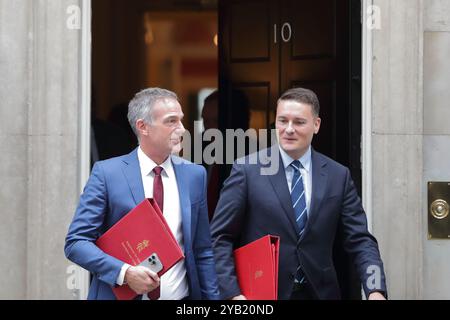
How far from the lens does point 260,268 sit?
15.5ft

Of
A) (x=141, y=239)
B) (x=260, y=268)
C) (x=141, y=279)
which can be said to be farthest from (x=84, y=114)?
(x=141, y=279)

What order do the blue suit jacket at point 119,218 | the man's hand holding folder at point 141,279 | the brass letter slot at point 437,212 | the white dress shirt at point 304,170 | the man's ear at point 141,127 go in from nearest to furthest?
the man's hand holding folder at point 141,279, the blue suit jacket at point 119,218, the man's ear at point 141,127, the white dress shirt at point 304,170, the brass letter slot at point 437,212

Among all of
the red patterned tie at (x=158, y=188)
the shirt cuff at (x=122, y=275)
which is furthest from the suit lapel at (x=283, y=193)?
the shirt cuff at (x=122, y=275)

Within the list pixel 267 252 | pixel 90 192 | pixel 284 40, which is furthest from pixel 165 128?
pixel 284 40

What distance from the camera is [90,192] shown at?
4418 millimetres

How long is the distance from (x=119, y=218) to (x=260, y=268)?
818 millimetres

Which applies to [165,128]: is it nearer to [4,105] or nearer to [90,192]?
[90,192]

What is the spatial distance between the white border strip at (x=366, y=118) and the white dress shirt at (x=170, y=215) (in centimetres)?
255

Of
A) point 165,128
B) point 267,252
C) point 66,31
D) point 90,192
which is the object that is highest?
point 66,31

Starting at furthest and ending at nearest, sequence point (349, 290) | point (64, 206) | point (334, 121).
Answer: point (334, 121) → point (349, 290) → point (64, 206)

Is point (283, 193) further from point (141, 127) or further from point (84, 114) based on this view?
point (84, 114)

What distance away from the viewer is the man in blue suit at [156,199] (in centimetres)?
434

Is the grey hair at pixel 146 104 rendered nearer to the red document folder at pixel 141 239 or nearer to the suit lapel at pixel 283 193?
the red document folder at pixel 141 239

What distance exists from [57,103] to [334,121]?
97.1 inches
